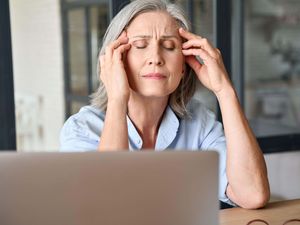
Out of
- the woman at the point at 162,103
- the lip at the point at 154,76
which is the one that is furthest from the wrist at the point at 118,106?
the lip at the point at 154,76

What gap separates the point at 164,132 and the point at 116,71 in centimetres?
28

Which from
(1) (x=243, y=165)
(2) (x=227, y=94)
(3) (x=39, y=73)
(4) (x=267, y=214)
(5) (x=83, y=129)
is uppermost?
(3) (x=39, y=73)

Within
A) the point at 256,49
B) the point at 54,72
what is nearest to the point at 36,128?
the point at 54,72

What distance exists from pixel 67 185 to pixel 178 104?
975 millimetres

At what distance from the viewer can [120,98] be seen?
151cm

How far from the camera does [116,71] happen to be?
1.53 meters

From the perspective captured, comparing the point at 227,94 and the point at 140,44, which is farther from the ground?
the point at 140,44

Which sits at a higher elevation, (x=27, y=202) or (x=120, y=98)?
(x=120, y=98)

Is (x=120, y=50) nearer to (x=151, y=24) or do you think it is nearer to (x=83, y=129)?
(x=151, y=24)

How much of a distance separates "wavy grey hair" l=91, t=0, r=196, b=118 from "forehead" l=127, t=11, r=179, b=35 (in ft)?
0.06

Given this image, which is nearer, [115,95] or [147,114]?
[115,95]

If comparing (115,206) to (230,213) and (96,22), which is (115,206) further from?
(96,22)

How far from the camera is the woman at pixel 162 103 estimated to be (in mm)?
1464

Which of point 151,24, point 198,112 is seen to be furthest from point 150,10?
point 198,112
